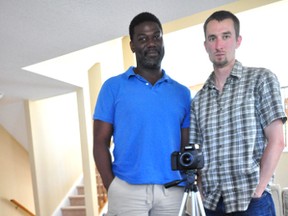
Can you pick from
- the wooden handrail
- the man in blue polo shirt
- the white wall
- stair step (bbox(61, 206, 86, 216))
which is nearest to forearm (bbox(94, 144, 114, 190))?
the man in blue polo shirt

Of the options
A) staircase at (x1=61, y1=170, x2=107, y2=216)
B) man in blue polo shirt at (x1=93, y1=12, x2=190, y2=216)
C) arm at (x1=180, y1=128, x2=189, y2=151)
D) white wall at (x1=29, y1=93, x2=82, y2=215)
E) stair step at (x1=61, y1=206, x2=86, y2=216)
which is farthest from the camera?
stair step at (x1=61, y1=206, x2=86, y2=216)

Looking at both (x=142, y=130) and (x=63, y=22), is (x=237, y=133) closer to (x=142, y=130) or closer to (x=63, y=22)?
(x=142, y=130)

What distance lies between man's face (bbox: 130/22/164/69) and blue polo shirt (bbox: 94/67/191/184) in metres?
0.08

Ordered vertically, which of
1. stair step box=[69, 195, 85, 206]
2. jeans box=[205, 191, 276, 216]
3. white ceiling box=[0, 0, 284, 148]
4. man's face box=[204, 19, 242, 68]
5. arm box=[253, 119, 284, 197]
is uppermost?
white ceiling box=[0, 0, 284, 148]

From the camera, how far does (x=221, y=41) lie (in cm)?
110

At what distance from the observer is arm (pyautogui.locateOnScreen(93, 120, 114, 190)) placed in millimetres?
1189

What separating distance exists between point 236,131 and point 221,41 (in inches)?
14.0

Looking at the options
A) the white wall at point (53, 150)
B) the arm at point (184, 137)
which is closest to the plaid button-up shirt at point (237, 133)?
the arm at point (184, 137)

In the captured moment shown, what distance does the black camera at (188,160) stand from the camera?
3.35ft

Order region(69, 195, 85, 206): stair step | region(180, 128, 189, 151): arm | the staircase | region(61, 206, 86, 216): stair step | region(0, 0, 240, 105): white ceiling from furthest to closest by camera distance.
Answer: region(69, 195, 85, 206): stair step
region(61, 206, 86, 216): stair step
the staircase
region(0, 0, 240, 105): white ceiling
region(180, 128, 189, 151): arm

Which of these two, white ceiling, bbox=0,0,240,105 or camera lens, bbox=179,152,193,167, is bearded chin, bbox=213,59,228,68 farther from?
white ceiling, bbox=0,0,240,105

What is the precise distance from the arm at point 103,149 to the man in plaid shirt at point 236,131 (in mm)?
387

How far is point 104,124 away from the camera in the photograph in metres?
1.22

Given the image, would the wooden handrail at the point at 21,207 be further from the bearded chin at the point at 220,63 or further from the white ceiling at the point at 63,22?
the bearded chin at the point at 220,63
